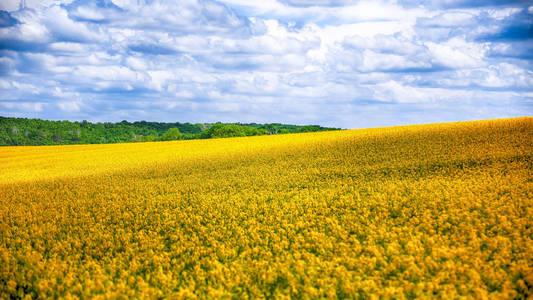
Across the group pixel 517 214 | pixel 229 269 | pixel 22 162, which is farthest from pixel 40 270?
pixel 22 162

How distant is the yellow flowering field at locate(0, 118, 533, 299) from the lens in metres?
8.42

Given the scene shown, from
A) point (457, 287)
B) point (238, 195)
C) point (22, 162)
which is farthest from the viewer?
point (22, 162)

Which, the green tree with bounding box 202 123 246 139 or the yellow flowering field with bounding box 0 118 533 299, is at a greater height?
the green tree with bounding box 202 123 246 139

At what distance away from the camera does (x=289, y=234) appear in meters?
11.3

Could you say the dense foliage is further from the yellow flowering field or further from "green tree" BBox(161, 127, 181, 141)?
the yellow flowering field

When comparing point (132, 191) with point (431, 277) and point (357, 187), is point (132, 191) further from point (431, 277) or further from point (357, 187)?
point (431, 277)

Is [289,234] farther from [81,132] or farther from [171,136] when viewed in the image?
[81,132]

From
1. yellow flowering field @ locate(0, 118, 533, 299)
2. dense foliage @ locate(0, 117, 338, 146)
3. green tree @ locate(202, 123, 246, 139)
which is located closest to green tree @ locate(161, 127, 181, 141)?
dense foliage @ locate(0, 117, 338, 146)

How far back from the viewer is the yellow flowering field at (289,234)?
27.6 ft

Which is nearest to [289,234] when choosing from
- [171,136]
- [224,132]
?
[224,132]

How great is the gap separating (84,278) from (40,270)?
4.83 feet

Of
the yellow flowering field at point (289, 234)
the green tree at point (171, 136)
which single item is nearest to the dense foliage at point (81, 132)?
the green tree at point (171, 136)

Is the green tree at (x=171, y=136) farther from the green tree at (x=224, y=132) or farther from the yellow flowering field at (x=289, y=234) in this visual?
the yellow flowering field at (x=289, y=234)

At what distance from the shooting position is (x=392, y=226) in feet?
37.7
